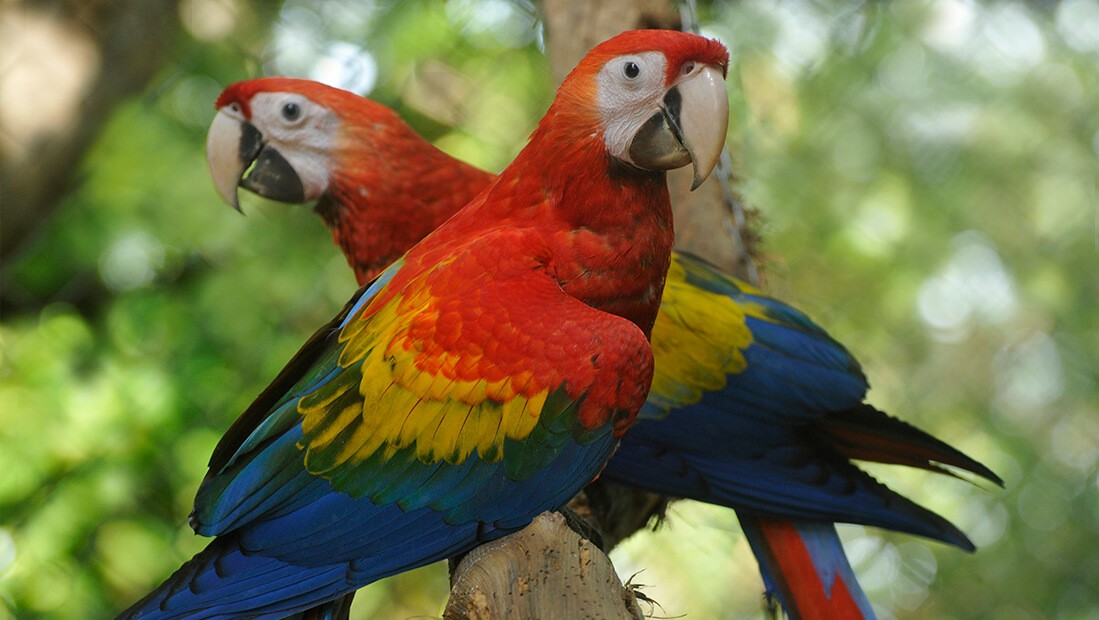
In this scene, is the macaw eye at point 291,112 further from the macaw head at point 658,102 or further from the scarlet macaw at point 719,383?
the macaw head at point 658,102

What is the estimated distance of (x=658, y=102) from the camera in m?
0.72

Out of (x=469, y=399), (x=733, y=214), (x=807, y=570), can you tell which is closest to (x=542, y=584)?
(x=469, y=399)

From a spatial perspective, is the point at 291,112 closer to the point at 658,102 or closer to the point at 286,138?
the point at 286,138

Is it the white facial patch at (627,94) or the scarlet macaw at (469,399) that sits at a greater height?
the white facial patch at (627,94)

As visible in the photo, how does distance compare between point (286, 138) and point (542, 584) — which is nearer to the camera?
point (542, 584)

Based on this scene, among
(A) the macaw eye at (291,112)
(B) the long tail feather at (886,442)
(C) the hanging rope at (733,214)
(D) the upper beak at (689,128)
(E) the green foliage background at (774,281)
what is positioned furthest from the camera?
(E) the green foliage background at (774,281)

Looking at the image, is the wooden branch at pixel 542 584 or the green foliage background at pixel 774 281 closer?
the wooden branch at pixel 542 584

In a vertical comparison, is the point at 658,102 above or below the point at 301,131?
above

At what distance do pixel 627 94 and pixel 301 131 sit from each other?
0.49 m

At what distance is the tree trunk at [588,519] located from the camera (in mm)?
606

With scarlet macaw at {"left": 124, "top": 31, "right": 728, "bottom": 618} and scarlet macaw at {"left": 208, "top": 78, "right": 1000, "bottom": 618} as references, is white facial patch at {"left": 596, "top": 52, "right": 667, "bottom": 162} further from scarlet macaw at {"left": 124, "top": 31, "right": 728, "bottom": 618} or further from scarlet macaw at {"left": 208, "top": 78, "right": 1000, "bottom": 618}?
scarlet macaw at {"left": 208, "top": 78, "right": 1000, "bottom": 618}

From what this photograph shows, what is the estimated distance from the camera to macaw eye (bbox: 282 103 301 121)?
1070 mm

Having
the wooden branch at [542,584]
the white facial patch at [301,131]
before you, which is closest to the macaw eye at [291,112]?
the white facial patch at [301,131]

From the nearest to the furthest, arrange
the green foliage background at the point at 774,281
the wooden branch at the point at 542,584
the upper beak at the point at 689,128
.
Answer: the wooden branch at the point at 542,584, the upper beak at the point at 689,128, the green foliage background at the point at 774,281
